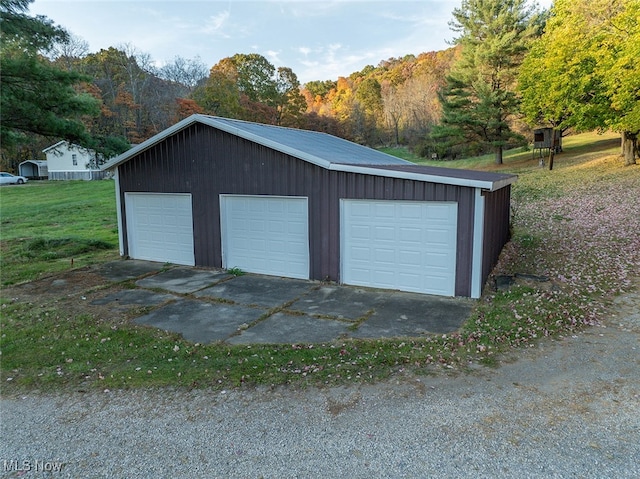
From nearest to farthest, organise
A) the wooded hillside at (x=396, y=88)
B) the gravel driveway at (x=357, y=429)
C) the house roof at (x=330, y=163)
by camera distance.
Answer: the gravel driveway at (x=357, y=429) → the house roof at (x=330, y=163) → the wooded hillside at (x=396, y=88)

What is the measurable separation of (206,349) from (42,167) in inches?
1728

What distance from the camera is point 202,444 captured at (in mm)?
3514

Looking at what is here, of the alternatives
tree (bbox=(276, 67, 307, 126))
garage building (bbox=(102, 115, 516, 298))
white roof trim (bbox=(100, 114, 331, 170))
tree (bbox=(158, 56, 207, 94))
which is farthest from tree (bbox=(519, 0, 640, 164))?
tree (bbox=(158, 56, 207, 94))

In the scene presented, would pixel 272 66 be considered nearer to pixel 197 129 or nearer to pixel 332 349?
pixel 197 129

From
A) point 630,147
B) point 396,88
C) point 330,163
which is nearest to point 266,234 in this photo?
point 330,163

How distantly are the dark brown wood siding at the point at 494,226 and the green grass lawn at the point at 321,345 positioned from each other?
0.97ft

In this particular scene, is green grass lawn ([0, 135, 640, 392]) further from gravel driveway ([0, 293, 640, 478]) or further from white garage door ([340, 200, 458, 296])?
white garage door ([340, 200, 458, 296])

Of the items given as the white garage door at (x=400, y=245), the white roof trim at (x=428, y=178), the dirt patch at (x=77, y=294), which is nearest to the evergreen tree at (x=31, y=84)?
the dirt patch at (x=77, y=294)

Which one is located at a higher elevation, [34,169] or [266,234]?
Answer: [34,169]

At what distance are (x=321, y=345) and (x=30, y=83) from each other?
8475mm

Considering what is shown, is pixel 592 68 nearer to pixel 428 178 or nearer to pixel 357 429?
pixel 428 178

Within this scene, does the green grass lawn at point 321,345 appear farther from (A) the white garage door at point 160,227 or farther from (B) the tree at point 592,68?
(B) the tree at point 592,68

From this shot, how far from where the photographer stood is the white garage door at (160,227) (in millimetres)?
10352

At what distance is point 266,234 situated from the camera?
30.6 ft
